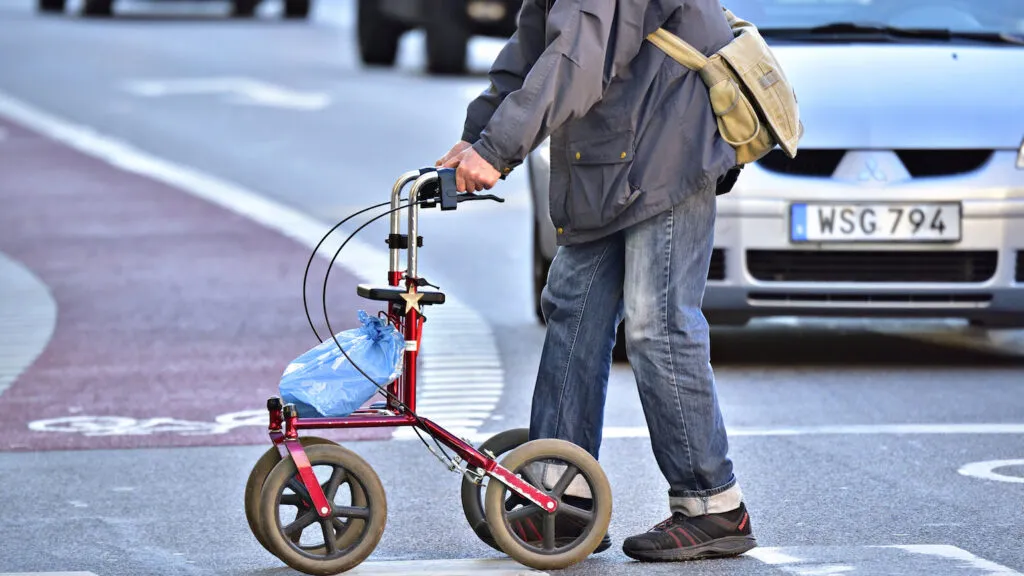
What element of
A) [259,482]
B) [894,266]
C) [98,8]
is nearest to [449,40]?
[98,8]

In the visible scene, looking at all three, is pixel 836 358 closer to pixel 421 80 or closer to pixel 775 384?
pixel 775 384

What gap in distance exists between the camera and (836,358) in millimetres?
8586

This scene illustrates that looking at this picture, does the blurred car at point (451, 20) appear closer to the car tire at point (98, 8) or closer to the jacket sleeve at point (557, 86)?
the car tire at point (98, 8)

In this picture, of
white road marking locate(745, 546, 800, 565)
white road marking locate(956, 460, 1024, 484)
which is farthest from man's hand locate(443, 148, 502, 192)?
white road marking locate(956, 460, 1024, 484)

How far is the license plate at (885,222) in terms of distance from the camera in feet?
25.9

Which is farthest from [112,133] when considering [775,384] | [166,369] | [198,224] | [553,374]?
[553,374]

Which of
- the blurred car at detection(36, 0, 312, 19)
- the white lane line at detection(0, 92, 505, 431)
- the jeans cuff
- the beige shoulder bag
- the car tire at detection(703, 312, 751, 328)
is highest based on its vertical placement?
the beige shoulder bag

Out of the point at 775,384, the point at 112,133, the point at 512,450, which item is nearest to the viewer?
the point at 512,450

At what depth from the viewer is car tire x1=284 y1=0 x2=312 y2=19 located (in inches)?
1288

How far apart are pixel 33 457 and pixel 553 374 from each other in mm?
2099

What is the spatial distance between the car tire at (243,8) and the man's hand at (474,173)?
28380mm

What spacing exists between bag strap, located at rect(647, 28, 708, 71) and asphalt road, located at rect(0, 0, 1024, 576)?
1152mm

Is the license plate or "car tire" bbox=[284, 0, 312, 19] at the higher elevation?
the license plate

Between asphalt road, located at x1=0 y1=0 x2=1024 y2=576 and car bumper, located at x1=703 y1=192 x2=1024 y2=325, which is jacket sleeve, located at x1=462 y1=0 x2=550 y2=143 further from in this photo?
car bumper, located at x1=703 y1=192 x2=1024 y2=325
